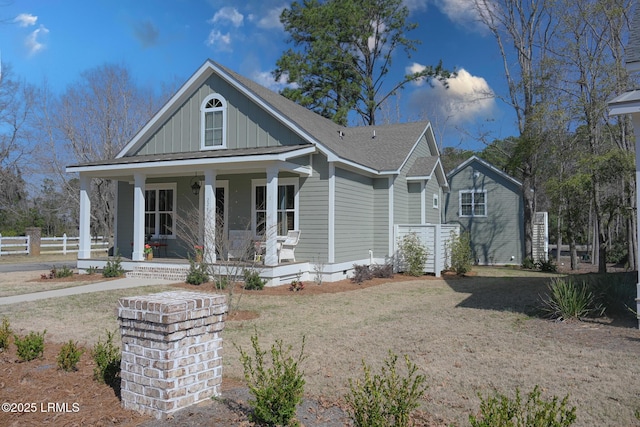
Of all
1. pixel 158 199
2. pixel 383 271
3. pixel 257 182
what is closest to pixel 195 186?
pixel 158 199

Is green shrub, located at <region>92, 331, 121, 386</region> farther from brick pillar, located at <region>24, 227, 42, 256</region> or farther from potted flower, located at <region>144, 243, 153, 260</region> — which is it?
brick pillar, located at <region>24, 227, 42, 256</region>

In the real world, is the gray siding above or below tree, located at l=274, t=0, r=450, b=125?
below

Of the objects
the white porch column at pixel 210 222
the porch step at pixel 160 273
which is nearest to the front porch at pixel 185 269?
the porch step at pixel 160 273

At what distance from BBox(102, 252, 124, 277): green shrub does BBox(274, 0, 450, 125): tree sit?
17747 millimetres

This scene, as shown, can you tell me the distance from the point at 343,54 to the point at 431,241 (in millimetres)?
18055

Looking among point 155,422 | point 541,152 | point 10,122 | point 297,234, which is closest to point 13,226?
point 10,122

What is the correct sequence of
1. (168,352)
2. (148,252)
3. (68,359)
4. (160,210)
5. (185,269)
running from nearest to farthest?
1. (168,352)
2. (68,359)
3. (185,269)
4. (148,252)
5. (160,210)

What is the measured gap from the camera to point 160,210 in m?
17.2

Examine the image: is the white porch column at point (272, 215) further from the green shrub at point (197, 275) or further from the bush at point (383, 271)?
the bush at point (383, 271)

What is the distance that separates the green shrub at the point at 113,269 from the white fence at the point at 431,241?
9105 mm

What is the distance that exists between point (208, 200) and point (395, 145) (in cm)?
823

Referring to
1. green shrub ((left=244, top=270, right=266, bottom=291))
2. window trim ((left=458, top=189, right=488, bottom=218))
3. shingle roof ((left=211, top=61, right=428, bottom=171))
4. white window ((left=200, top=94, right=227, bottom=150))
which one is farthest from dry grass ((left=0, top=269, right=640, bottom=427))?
window trim ((left=458, top=189, right=488, bottom=218))

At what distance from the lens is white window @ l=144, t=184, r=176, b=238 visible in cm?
1702

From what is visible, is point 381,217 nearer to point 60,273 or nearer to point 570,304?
point 570,304
